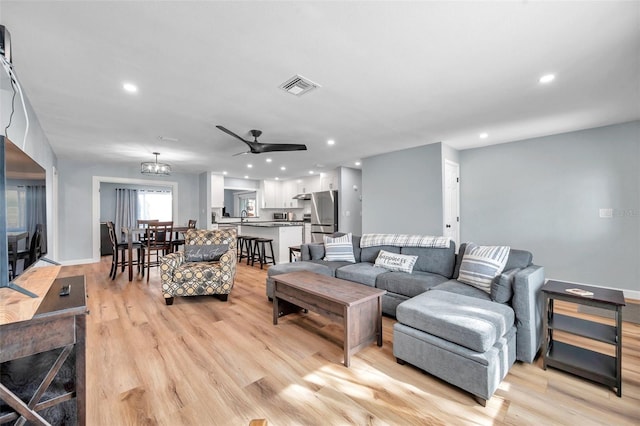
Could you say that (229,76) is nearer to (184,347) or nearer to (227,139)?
(227,139)

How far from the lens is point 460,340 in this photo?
1.74 m

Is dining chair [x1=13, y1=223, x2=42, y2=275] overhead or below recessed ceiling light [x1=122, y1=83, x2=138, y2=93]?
below

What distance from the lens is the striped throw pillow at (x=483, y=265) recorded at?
2.46 m

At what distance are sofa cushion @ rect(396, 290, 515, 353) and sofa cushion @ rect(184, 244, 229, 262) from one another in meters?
2.87

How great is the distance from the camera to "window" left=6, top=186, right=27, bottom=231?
1.29 metres

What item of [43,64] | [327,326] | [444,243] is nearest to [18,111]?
[43,64]

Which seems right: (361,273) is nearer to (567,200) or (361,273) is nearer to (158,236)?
(567,200)

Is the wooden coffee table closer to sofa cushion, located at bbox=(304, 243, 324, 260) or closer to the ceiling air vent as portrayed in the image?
sofa cushion, located at bbox=(304, 243, 324, 260)

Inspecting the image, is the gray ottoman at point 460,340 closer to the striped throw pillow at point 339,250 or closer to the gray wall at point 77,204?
the striped throw pillow at point 339,250

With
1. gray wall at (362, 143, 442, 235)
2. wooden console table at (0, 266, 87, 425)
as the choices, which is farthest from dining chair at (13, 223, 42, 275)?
gray wall at (362, 143, 442, 235)

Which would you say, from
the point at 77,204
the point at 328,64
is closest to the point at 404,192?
the point at 328,64

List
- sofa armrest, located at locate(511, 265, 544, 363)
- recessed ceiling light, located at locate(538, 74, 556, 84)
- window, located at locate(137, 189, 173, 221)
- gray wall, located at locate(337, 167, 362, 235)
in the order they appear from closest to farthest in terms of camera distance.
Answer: sofa armrest, located at locate(511, 265, 544, 363)
recessed ceiling light, located at locate(538, 74, 556, 84)
gray wall, located at locate(337, 167, 362, 235)
window, located at locate(137, 189, 173, 221)

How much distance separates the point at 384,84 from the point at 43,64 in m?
2.82

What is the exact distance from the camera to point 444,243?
3.16m
